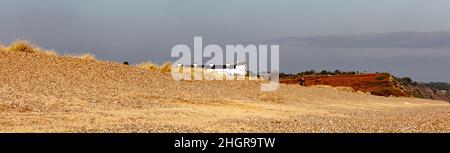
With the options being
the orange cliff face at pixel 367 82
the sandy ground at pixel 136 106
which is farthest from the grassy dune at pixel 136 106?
the orange cliff face at pixel 367 82

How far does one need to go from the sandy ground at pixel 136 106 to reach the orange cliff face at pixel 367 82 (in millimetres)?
19678

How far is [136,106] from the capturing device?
48.0 feet

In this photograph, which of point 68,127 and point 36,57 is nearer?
point 68,127

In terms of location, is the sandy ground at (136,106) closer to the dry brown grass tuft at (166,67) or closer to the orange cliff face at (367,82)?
the dry brown grass tuft at (166,67)

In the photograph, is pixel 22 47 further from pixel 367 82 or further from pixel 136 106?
pixel 367 82

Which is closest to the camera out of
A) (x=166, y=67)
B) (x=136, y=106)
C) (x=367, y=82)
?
(x=136, y=106)

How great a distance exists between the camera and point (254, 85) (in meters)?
26.4

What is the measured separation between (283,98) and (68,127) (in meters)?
12.5

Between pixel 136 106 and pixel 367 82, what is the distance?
1320 inches

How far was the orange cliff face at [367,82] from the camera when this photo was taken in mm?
42906

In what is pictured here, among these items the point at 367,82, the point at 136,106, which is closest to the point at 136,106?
the point at 136,106
